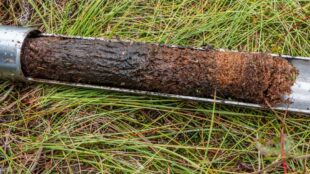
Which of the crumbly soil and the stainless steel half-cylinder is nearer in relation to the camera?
the crumbly soil

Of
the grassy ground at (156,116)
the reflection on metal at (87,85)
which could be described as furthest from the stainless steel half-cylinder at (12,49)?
the grassy ground at (156,116)

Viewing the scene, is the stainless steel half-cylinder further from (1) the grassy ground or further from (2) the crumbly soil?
(1) the grassy ground

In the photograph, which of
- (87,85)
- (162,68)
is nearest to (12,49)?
(87,85)

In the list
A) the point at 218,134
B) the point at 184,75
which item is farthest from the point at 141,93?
the point at 218,134

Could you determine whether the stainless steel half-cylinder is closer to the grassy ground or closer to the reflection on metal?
the reflection on metal

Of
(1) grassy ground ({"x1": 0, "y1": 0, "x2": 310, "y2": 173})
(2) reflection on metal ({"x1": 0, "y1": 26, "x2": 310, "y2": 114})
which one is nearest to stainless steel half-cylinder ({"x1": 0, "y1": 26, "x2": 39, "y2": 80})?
(2) reflection on metal ({"x1": 0, "y1": 26, "x2": 310, "y2": 114})

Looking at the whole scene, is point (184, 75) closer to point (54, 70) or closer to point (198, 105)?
point (198, 105)

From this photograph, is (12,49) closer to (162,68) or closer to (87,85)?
(87,85)
